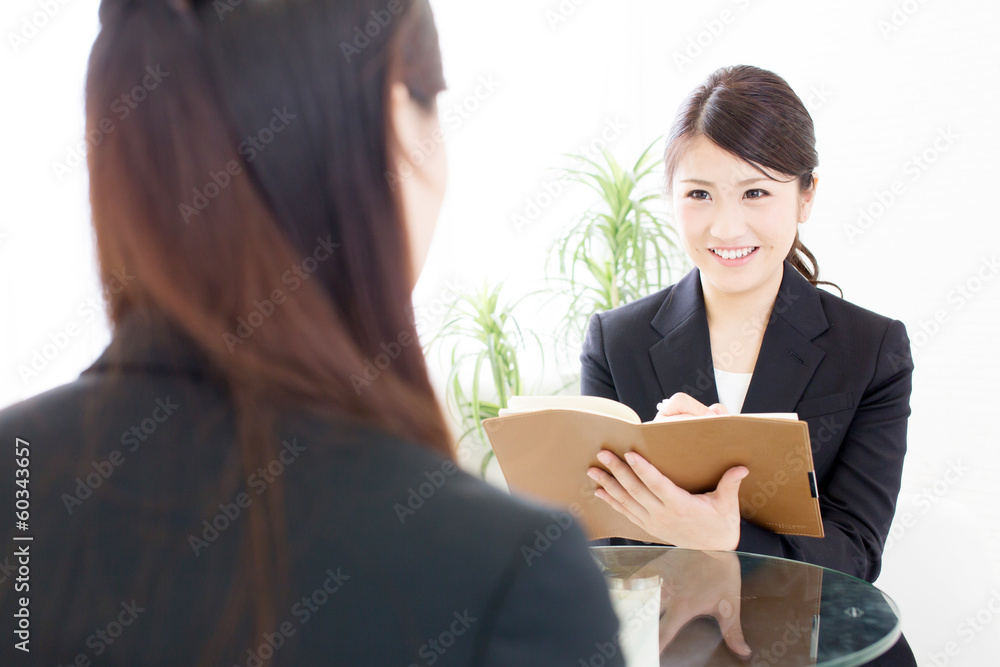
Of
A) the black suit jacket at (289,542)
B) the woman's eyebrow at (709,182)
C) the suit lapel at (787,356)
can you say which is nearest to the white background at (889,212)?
the suit lapel at (787,356)

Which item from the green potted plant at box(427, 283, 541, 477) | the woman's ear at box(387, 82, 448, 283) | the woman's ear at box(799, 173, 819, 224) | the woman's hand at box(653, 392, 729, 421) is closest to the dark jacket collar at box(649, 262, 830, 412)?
the woman's ear at box(799, 173, 819, 224)

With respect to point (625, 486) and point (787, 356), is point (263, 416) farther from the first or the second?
point (787, 356)

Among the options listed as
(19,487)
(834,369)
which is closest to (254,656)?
(19,487)

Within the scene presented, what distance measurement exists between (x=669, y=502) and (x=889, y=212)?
5.94ft

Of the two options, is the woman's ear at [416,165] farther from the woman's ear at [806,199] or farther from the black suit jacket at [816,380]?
the woman's ear at [806,199]

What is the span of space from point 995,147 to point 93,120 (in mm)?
2615

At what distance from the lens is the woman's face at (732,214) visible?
6.00 ft

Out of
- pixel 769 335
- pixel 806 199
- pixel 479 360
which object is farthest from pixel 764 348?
pixel 479 360

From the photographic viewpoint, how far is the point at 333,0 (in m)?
0.57

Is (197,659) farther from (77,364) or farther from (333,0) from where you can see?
(77,364)

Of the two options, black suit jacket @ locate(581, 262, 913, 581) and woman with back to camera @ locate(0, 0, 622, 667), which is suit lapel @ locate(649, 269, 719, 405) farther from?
woman with back to camera @ locate(0, 0, 622, 667)

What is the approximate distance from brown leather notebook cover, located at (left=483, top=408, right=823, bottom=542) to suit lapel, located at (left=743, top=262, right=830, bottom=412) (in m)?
0.39

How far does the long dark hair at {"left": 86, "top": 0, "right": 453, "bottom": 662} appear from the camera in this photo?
1.81 feet

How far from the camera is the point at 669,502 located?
1.44 metres
